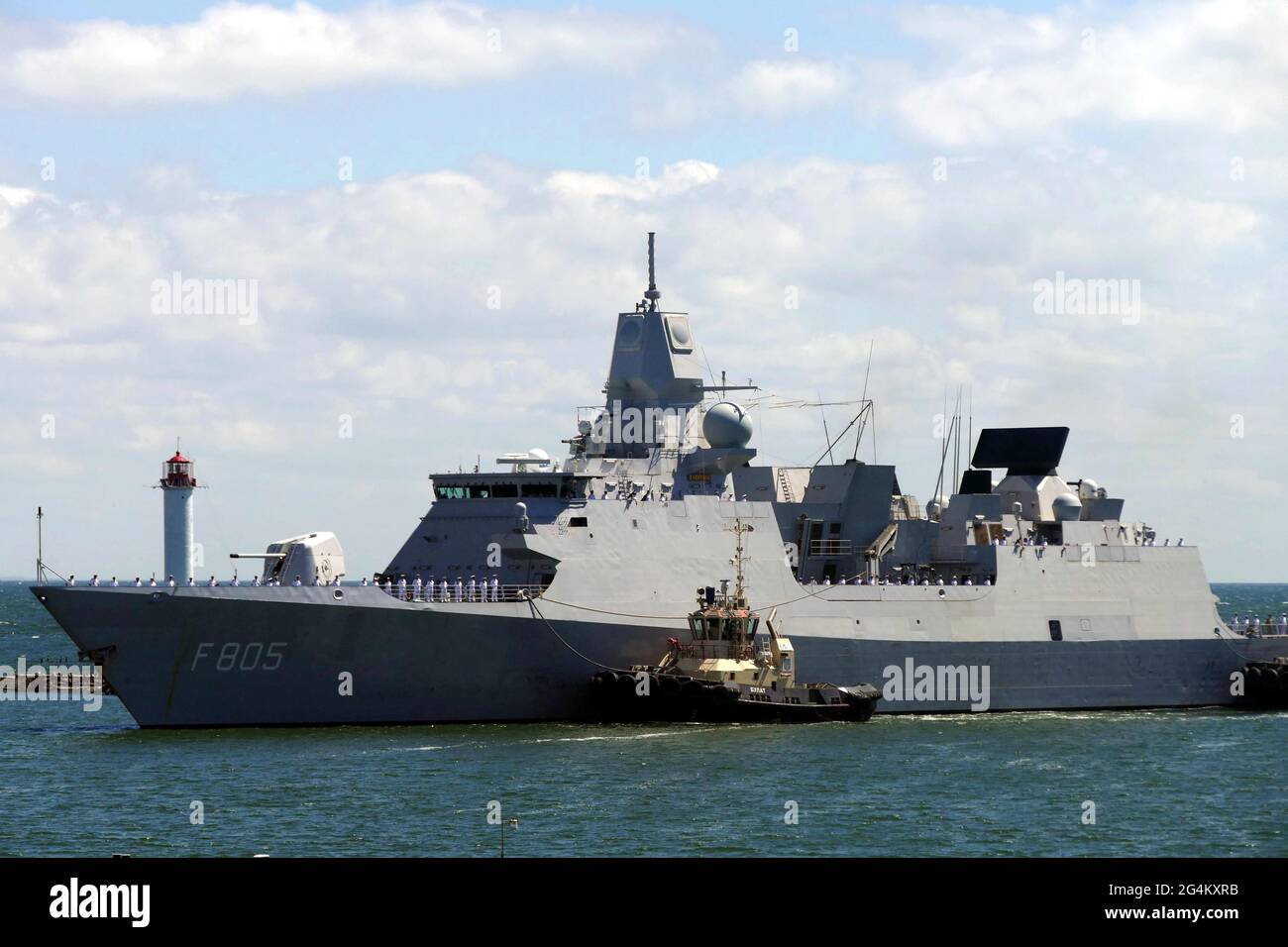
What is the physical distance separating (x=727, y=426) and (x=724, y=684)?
19.4ft

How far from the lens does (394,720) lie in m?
29.7

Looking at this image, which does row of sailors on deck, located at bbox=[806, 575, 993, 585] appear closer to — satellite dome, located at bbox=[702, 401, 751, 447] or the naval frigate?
the naval frigate

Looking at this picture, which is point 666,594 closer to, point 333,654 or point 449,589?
point 449,589

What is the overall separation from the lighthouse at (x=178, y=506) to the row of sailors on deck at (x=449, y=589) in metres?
3.14

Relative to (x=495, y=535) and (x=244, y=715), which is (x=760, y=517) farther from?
(x=244, y=715)

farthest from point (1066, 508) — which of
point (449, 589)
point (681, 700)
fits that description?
point (449, 589)

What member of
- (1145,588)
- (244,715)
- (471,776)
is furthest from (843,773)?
(1145,588)

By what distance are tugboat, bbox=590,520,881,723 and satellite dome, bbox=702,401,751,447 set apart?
2474 millimetres

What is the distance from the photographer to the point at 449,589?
3075 centimetres

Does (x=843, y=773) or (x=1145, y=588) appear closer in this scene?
(x=843, y=773)

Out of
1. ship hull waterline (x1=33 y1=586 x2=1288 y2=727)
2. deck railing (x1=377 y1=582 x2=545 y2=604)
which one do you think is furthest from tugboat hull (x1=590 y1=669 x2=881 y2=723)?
deck railing (x1=377 y1=582 x2=545 y2=604)

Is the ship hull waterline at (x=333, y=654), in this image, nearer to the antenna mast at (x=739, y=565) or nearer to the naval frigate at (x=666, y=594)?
the naval frigate at (x=666, y=594)
